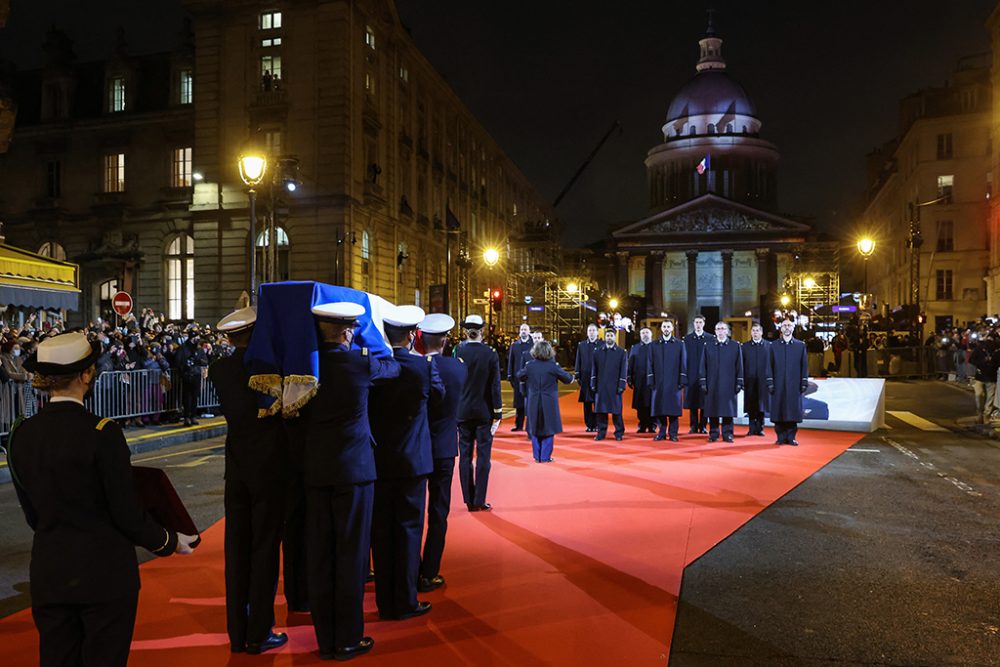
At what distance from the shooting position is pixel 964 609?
5.54 metres

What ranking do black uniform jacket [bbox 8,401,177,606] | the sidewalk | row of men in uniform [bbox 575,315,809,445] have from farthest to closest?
1. row of men in uniform [bbox 575,315,809,445]
2. the sidewalk
3. black uniform jacket [bbox 8,401,177,606]

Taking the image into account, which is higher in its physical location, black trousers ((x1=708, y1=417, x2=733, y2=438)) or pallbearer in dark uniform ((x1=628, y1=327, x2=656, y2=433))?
pallbearer in dark uniform ((x1=628, y1=327, x2=656, y2=433))

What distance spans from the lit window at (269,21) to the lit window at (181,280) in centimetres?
1004

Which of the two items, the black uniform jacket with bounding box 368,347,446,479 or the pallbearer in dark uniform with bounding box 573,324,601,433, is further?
the pallbearer in dark uniform with bounding box 573,324,601,433

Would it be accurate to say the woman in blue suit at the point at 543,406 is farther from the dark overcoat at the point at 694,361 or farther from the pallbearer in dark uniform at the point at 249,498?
the pallbearer in dark uniform at the point at 249,498

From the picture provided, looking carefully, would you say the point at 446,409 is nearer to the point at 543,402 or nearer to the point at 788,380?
the point at 543,402

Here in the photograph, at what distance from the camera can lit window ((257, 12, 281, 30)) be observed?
35375 mm

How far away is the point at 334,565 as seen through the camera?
4.78m

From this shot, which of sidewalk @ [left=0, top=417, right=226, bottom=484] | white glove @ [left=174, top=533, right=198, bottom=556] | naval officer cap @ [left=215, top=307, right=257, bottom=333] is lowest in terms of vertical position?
sidewalk @ [left=0, top=417, right=226, bottom=484]

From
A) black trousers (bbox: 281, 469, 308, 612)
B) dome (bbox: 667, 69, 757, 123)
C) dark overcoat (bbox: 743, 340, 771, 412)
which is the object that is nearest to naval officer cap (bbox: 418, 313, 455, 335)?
black trousers (bbox: 281, 469, 308, 612)

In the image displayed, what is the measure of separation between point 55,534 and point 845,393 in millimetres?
15001

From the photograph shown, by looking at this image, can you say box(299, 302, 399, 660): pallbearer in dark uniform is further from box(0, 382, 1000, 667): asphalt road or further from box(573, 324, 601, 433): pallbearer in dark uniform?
box(573, 324, 601, 433): pallbearer in dark uniform

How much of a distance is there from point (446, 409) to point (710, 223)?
72.5 metres

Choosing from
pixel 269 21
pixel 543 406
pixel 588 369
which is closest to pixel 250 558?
pixel 543 406
